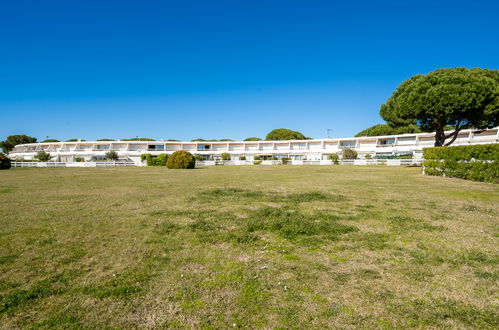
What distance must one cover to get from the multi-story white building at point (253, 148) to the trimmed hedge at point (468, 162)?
152 ft

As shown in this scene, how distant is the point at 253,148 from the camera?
3179 inches

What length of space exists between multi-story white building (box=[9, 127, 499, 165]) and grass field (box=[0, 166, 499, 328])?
2508 inches

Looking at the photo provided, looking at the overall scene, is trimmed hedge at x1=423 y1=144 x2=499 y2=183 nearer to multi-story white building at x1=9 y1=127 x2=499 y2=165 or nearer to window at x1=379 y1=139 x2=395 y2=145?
multi-story white building at x1=9 y1=127 x2=499 y2=165

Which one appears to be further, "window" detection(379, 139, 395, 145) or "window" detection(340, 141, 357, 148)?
"window" detection(340, 141, 357, 148)

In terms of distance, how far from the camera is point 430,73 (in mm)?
30297

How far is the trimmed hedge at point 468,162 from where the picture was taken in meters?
14.3

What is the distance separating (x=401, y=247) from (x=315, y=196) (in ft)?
18.6

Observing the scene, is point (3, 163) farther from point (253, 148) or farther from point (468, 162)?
point (253, 148)

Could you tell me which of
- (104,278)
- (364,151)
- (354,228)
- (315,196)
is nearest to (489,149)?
(315,196)

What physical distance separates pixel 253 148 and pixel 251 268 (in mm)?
77024

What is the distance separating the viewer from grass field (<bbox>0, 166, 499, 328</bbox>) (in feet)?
9.48

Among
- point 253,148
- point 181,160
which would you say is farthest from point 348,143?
point 181,160

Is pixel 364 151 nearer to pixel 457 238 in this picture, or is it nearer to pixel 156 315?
pixel 457 238

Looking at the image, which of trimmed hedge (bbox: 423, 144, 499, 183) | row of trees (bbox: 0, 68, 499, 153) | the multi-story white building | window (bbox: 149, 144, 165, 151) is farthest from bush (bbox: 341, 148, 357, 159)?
window (bbox: 149, 144, 165, 151)
